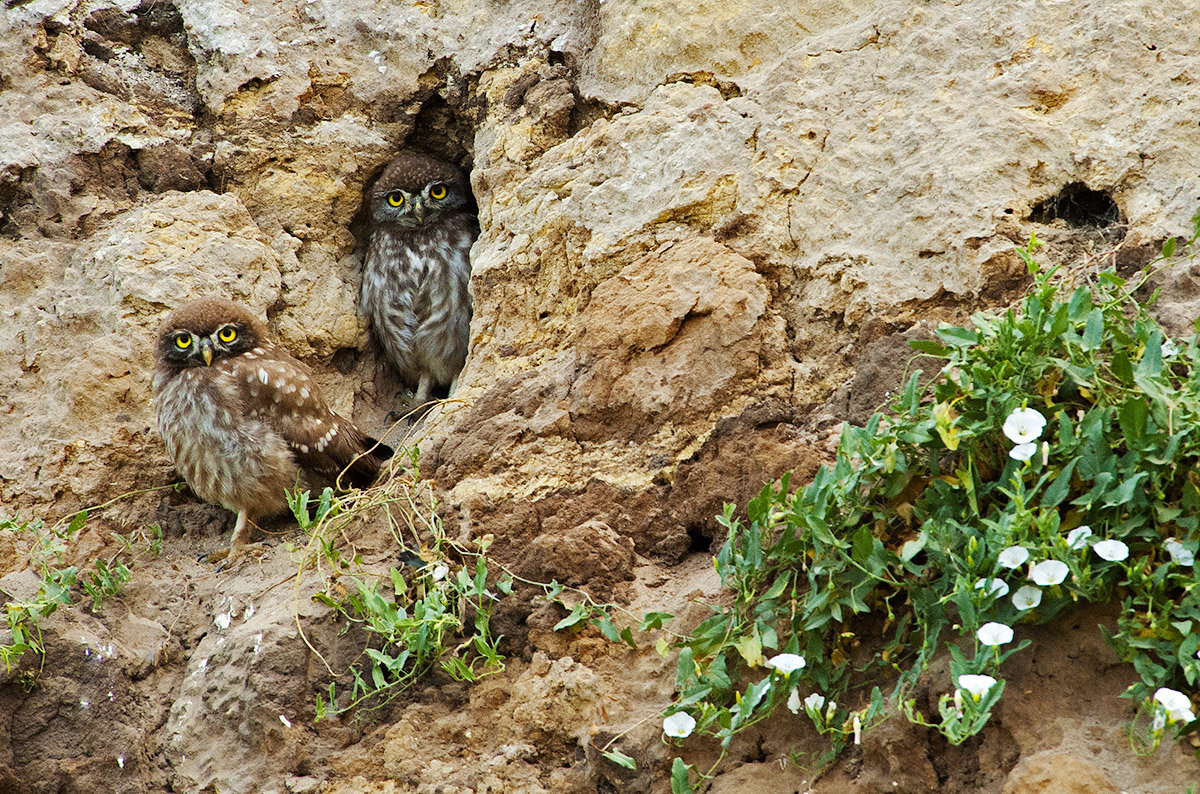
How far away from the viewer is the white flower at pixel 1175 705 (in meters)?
2.09

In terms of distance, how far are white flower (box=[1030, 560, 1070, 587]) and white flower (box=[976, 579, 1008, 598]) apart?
0.06m

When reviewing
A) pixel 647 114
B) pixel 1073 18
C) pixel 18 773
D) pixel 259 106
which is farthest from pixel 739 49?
pixel 18 773

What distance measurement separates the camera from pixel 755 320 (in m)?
3.57

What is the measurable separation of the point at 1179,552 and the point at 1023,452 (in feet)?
1.17

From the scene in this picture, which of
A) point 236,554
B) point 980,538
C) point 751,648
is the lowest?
point 236,554

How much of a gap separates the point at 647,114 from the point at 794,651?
2.43 metres

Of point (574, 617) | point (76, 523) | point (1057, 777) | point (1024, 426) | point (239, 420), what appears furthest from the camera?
point (239, 420)

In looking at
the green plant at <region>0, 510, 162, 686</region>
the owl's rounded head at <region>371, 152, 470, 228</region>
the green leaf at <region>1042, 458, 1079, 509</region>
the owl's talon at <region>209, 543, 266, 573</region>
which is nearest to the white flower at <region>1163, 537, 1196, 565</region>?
the green leaf at <region>1042, 458, 1079, 509</region>

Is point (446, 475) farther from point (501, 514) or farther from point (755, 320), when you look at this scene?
point (755, 320)

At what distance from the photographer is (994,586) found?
235 centimetres

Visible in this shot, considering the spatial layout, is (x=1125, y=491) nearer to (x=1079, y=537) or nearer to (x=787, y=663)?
(x=1079, y=537)

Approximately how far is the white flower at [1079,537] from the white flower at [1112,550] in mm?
31

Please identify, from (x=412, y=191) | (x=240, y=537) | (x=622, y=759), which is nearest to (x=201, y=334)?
(x=240, y=537)

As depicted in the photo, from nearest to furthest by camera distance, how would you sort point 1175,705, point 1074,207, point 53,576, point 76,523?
point 1175,705 → point 1074,207 → point 53,576 → point 76,523
